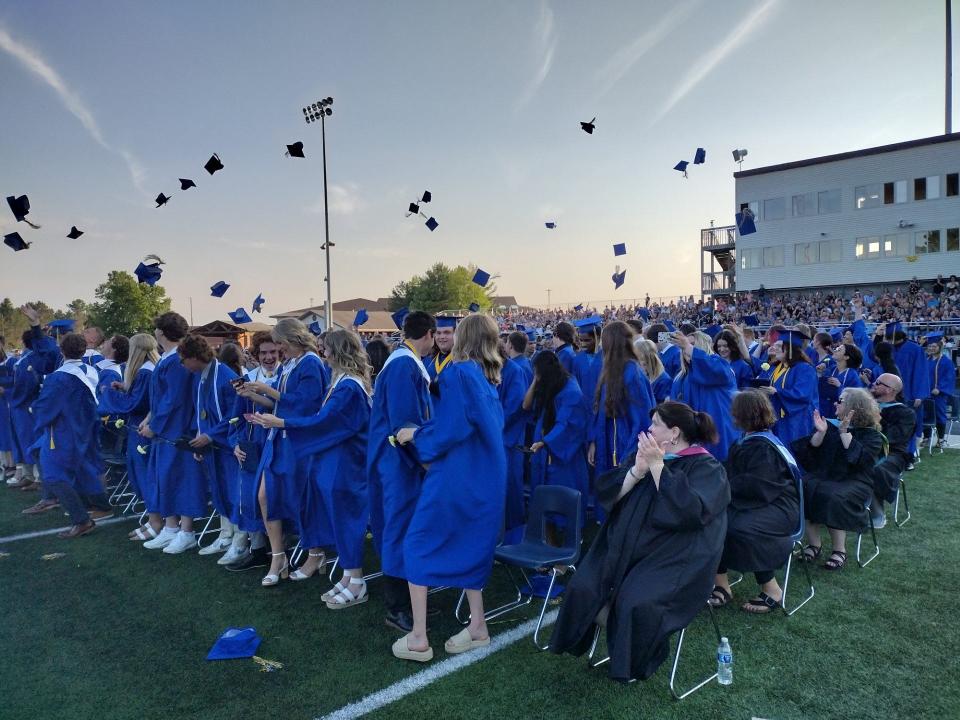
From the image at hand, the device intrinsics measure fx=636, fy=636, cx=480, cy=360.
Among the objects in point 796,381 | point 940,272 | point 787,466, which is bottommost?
point 787,466

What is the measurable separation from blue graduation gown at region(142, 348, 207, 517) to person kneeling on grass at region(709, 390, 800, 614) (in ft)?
15.2

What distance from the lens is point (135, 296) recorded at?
2525 inches

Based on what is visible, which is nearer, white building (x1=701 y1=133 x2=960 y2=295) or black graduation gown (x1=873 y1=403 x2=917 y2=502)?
black graduation gown (x1=873 y1=403 x2=917 y2=502)

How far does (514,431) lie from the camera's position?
572 centimetres

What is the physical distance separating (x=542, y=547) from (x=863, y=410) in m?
3.06

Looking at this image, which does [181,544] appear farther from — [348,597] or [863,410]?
[863,410]

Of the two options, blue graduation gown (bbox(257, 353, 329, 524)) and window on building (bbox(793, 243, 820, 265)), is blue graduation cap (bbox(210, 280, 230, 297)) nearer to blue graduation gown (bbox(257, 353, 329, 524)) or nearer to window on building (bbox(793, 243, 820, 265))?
blue graduation gown (bbox(257, 353, 329, 524))

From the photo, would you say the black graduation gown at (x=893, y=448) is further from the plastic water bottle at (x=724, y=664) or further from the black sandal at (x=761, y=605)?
the plastic water bottle at (x=724, y=664)

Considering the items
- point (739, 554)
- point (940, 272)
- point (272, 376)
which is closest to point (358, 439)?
point (272, 376)

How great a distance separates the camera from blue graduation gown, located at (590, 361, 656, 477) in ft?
17.5

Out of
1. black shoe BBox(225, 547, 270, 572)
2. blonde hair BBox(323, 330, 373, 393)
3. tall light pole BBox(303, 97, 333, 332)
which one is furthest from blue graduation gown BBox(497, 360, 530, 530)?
tall light pole BBox(303, 97, 333, 332)

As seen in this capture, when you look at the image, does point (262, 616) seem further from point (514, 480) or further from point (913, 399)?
point (913, 399)

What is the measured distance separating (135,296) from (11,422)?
62.1 m

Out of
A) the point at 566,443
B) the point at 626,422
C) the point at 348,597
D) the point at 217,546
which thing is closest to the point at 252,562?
the point at 217,546
